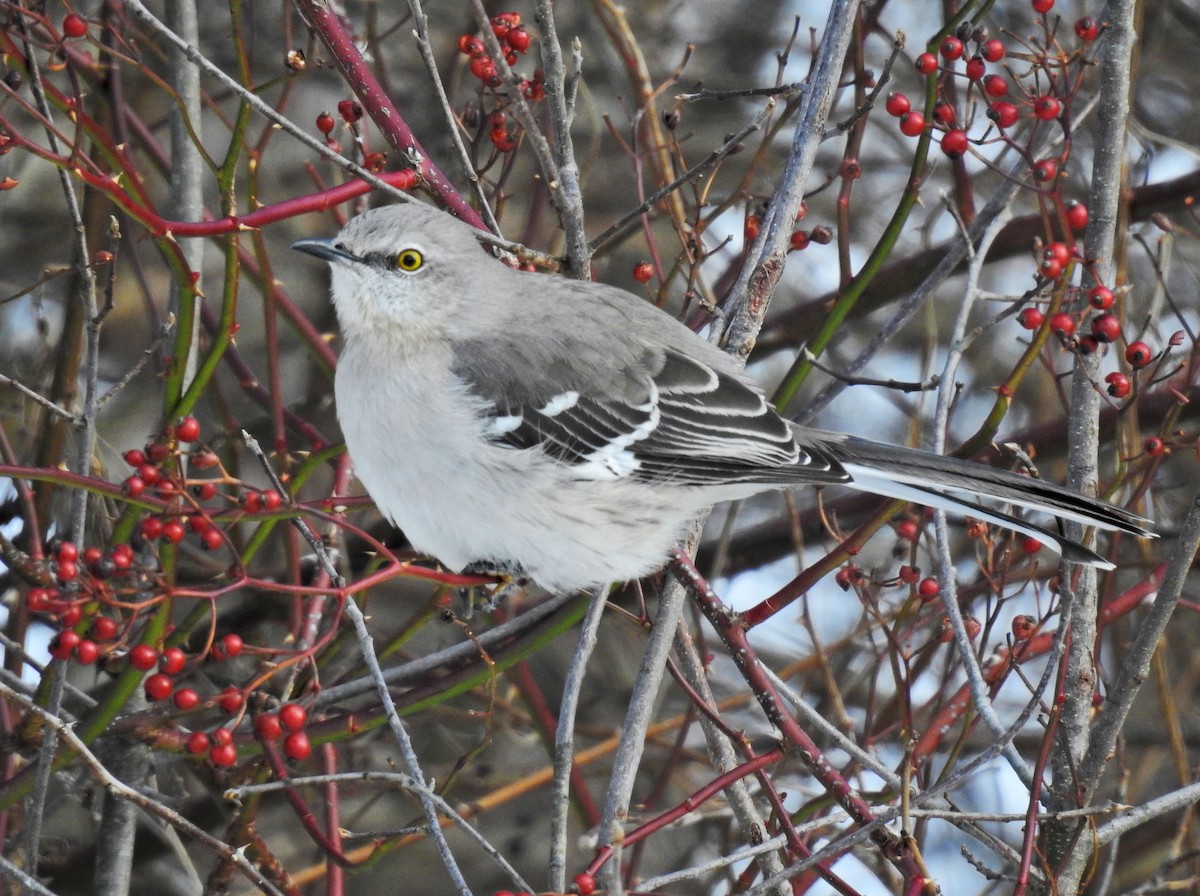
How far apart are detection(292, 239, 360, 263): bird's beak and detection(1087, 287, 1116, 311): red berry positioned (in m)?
1.77

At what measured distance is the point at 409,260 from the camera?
3.28m

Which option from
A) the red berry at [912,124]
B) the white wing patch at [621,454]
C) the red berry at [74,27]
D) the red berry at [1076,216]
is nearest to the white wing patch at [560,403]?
the white wing patch at [621,454]

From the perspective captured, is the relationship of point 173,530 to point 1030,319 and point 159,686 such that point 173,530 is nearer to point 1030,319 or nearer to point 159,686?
point 159,686

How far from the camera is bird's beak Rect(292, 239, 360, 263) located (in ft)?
10.4

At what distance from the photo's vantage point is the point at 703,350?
3.41 meters

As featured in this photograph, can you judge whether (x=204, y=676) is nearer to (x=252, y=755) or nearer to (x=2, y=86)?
(x=252, y=755)

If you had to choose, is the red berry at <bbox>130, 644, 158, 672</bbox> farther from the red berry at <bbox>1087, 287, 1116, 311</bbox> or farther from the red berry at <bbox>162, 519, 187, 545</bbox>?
the red berry at <bbox>1087, 287, 1116, 311</bbox>

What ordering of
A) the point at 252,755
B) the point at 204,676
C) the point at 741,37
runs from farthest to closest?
the point at 741,37, the point at 204,676, the point at 252,755

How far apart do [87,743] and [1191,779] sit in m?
2.83

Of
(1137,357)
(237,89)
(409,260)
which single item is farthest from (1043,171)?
(237,89)

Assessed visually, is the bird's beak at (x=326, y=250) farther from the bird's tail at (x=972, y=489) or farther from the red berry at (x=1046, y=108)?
the red berry at (x=1046, y=108)

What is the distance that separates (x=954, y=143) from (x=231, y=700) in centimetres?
193

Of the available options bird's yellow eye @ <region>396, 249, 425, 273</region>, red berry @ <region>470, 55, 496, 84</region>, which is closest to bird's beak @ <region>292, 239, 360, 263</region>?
bird's yellow eye @ <region>396, 249, 425, 273</region>

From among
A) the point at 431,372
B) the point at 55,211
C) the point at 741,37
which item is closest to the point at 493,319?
the point at 431,372
